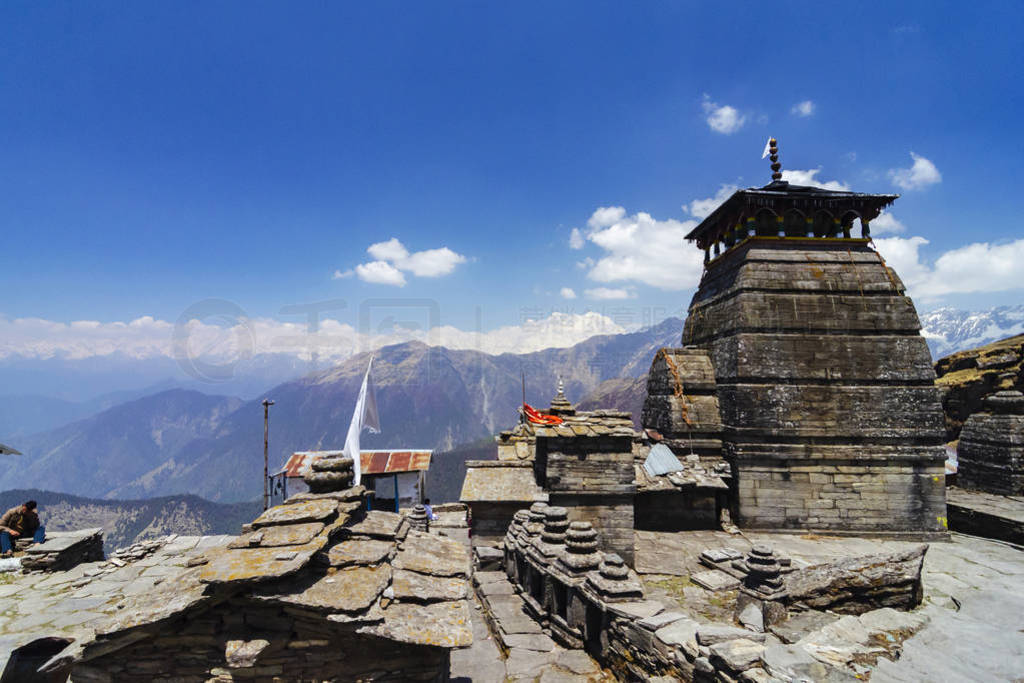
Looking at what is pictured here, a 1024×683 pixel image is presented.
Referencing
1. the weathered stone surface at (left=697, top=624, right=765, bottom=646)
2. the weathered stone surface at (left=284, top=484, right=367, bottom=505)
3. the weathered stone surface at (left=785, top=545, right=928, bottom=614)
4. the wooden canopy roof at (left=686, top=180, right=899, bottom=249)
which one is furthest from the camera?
the wooden canopy roof at (left=686, top=180, right=899, bottom=249)

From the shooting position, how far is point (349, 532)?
6379 millimetres

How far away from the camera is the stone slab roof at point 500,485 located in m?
12.6

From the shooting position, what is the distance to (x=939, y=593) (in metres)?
10.1

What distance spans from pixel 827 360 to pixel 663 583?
32.5 feet

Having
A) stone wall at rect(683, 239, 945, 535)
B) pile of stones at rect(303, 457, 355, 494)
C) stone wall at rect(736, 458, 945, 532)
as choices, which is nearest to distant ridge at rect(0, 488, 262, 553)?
stone wall at rect(736, 458, 945, 532)

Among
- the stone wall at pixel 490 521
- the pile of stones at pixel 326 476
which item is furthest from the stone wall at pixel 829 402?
the pile of stones at pixel 326 476

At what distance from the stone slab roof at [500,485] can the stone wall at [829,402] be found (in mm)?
7194

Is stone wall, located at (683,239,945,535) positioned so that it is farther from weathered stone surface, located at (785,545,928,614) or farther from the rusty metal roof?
the rusty metal roof

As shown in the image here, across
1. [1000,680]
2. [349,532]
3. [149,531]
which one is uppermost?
[349,532]

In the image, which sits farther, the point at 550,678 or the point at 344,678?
the point at 550,678

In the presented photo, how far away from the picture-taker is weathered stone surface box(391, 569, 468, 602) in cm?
571

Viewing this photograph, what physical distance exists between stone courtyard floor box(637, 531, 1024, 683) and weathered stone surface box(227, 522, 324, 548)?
22.4 ft

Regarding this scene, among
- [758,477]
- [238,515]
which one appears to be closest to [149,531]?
[238,515]

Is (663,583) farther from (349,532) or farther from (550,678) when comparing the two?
(349,532)
